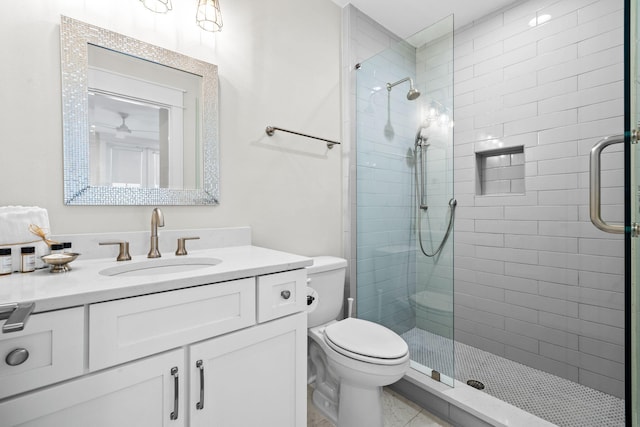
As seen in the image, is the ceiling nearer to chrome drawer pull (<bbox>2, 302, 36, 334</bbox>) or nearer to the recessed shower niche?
the recessed shower niche

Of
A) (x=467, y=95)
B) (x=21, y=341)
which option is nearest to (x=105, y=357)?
(x=21, y=341)

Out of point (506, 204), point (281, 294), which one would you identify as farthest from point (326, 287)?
point (506, 204)

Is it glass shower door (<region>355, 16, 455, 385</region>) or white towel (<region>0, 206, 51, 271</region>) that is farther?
glass shower door (<region>355, 16, 455, 385</region>)

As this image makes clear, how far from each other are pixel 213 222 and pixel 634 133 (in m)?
1.57

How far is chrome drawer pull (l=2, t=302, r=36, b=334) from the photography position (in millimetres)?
486

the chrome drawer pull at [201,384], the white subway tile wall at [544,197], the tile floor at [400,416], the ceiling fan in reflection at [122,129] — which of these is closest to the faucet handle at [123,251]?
the ceiling fan in reflection at [122,129]

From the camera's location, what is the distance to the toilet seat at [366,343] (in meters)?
1.30

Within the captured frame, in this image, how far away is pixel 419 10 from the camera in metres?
2.19

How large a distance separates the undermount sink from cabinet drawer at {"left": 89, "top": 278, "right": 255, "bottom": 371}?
0.27 m

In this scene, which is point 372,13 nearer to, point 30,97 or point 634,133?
point 634,133

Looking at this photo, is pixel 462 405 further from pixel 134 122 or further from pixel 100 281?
pixel 134 122

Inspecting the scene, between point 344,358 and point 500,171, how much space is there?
182 centimetres

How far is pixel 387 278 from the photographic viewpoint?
2.03 metres

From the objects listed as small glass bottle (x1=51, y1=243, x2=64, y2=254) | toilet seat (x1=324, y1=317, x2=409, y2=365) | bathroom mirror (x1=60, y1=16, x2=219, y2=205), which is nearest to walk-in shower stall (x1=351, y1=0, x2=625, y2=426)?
toilet seat (x1=324, y1=317, x2=409, y2=365)
